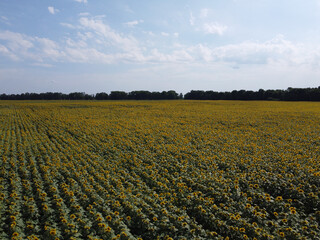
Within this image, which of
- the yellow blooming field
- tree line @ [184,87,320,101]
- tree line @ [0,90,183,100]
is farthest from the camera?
tree line @ [0,90,183,100]

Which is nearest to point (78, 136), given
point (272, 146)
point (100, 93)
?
point (272, 146)

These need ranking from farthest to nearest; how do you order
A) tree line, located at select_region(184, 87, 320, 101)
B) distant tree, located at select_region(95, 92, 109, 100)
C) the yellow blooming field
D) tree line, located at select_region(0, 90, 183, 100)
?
1. distant tree, located at select_region(95, 92, 109, 100)
2. tree line, located at select_region(0, 90, 183, 100)
3. tree line, located at select_region(184, 87, 320, 101)
4. the yellow blooming field

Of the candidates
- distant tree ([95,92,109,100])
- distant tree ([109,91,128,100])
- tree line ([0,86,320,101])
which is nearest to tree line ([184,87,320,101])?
tree line ([0,86,320,101])

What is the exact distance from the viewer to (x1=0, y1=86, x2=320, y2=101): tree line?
245 feet

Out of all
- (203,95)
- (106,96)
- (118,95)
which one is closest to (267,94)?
(203,95)

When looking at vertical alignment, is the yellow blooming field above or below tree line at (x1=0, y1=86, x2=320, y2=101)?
below

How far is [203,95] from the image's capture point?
99.8 m

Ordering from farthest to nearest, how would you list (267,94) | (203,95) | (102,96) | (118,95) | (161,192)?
(102,96) → (118,95) → (203,95) → (267,94) → (161,192)

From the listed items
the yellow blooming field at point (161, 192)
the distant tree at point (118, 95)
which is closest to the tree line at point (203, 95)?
the distant tree at point (118, 95)

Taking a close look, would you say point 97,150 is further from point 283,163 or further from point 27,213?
point 283,163

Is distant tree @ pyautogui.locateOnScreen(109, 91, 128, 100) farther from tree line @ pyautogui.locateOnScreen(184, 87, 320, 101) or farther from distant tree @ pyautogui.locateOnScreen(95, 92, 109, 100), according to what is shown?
tree line @ pyautogui.locateOnScreen(184, 87, 320, 101)

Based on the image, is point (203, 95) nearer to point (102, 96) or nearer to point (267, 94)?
point (267, 94)

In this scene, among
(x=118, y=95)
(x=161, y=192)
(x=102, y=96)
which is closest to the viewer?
(x=161, y=192)

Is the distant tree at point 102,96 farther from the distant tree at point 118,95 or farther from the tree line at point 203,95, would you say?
the distant tree at point 118,95
